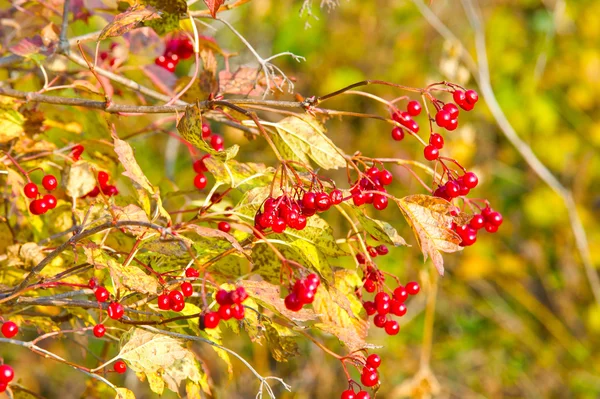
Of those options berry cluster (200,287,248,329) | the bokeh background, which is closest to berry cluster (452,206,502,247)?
berry cluster (200,287,248,329)

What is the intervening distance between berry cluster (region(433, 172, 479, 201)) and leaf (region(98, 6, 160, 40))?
1.62ft

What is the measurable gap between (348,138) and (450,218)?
9.77 ft

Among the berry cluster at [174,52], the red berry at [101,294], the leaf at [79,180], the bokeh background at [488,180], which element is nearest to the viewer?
the red berry at [101,294]

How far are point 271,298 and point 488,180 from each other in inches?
122

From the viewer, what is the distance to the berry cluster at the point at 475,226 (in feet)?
3.37

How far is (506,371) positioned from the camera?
10.9 feet

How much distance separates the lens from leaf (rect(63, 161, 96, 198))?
1.14m

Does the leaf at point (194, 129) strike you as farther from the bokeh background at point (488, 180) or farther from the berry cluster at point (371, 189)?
the bokeh background at point (488, 180)

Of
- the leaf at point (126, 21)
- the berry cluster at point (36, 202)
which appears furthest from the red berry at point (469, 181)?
the berry cluster at point (36, 202)

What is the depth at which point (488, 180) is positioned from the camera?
151 inches

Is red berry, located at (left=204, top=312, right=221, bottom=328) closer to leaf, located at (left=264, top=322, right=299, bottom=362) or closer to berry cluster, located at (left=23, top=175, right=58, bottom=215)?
leaf, located at (left=264, top=322, right=299, bottom=362)

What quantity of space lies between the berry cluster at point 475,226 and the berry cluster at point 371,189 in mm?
121

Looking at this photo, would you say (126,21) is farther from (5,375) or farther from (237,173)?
(5,375)

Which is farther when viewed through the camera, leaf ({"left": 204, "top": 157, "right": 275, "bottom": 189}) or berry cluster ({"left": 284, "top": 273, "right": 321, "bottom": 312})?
leaf ({"left": 204, "top": 157, "right": 275, "bottom": 189})
